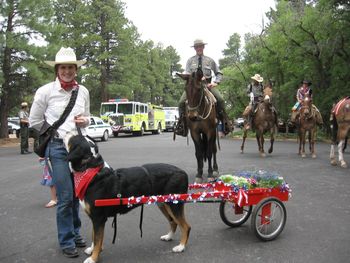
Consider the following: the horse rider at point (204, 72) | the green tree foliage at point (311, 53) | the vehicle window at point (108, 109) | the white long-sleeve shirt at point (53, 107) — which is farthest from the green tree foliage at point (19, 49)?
the white long-sleeve shirt at point (53, 107)

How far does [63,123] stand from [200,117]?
4.75 m

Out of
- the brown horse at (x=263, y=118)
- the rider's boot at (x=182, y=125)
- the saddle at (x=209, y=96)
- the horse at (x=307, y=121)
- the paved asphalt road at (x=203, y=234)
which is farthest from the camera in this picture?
the brown horse at (x=263, y=118)

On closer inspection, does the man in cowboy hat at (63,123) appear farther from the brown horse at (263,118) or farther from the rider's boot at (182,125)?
the brown horse at (263,118)

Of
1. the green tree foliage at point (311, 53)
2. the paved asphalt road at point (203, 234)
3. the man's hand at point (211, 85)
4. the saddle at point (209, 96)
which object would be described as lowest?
the paved asphalt road at point (203, 234)

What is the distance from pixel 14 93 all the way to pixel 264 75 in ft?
54.6

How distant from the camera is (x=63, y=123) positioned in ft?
17.2

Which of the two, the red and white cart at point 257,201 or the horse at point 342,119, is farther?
the horse at point 342,119

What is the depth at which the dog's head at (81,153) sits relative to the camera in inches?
188

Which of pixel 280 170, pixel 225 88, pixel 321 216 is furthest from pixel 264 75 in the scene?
pixel 321 216

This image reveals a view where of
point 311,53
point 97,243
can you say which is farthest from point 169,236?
point 311,53

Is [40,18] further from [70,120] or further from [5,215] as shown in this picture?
[70,120]

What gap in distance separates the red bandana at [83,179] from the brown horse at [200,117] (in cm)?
458

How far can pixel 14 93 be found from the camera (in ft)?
93.5

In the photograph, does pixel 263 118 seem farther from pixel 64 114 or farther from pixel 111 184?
pixel 111 184
